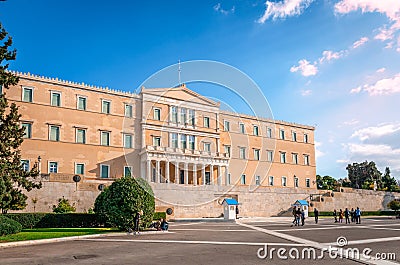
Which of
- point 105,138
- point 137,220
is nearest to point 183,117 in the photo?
point 105,138

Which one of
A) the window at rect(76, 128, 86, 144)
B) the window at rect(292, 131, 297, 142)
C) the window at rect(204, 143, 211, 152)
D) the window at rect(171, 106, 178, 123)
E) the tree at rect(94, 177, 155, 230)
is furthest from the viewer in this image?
the window at rect(292, 131, 297, 142)

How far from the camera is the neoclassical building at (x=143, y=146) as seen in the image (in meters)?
39.4

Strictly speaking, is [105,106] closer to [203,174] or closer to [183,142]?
[183,142]

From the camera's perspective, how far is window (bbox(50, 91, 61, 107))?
4250 cm

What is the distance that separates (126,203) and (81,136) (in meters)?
25.9

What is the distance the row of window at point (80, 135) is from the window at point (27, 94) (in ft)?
8.49

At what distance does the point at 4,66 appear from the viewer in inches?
767

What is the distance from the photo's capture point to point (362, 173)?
91.8m

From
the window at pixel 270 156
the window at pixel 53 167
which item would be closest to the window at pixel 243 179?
the window at pixel 270 156

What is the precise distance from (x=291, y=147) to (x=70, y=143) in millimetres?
36826

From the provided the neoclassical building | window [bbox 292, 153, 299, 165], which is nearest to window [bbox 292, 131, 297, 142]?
window [bbox 292, 153, 299, 165]

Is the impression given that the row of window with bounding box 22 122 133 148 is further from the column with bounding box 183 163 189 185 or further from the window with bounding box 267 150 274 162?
the window with bounding box 267 150 274 162

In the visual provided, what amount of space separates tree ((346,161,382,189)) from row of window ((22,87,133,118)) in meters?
61.4

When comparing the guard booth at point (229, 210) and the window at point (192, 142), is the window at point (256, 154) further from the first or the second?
the guard booth at point (229, 210)
